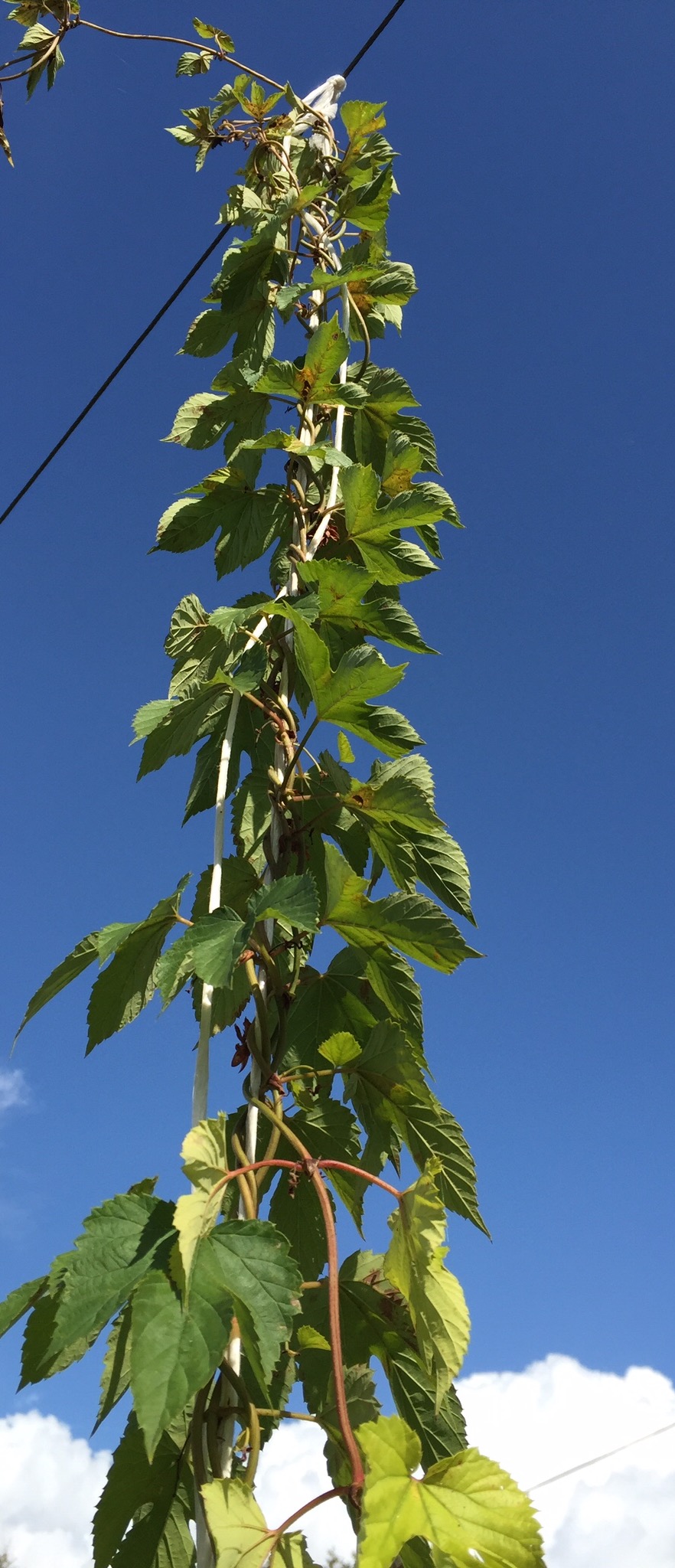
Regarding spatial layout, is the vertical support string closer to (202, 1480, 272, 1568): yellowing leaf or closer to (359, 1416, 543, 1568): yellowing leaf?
(202, 1480, 272, 1568): yellowing leaf

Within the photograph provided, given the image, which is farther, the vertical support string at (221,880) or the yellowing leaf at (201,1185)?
the vertical support string at (221,880)

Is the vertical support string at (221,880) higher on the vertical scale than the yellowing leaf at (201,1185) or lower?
higher

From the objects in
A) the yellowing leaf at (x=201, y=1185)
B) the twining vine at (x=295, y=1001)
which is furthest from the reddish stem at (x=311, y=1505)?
the yellowing leaf at (x=201, y=1185)

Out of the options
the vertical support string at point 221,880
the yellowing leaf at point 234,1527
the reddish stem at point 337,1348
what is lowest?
the yellowing leaf at point 234,1527

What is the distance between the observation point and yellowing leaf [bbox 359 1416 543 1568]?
58 centimetres

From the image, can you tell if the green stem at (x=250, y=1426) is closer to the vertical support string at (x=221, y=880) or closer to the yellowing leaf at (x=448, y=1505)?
the vertical support string at (x=221, y=880)

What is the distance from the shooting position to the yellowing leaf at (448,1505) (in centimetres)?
58

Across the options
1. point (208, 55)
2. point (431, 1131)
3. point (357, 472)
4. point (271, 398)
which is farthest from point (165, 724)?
point (208, 55)

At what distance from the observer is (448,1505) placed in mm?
612

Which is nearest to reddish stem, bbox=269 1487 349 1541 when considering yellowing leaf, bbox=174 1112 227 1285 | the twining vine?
the twining vine

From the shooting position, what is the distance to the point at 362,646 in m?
0.99

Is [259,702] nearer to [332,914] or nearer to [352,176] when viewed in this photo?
[332,914]

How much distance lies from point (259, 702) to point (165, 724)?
10 cm

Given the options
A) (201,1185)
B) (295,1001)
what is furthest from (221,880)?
(201,1185)
